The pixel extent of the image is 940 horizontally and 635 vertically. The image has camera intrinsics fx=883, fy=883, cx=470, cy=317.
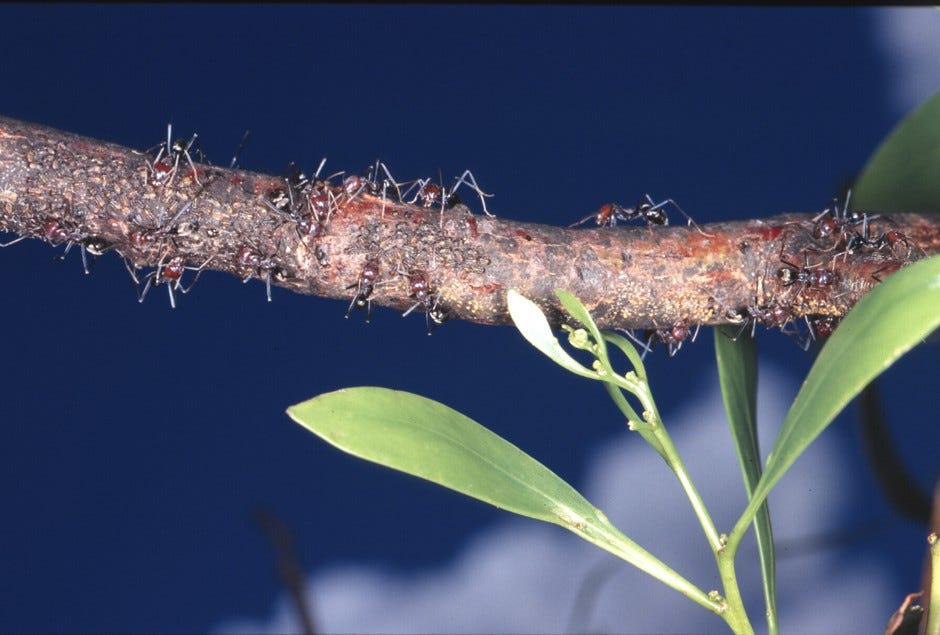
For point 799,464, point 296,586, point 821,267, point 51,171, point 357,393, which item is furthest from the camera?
point 799,464

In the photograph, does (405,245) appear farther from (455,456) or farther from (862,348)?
(862,348)

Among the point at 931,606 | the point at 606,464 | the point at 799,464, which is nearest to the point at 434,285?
the point at 931,606

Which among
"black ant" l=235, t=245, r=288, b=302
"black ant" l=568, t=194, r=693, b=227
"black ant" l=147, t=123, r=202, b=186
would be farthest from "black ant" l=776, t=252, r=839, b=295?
"black ant" l=147, t=123, r=202, b=186

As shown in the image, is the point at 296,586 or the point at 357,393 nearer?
the point at 357,393

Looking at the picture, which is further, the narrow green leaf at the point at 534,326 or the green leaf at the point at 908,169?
the green leaf at the point at 908,169

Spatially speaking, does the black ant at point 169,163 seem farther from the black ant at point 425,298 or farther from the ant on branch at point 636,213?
the ant on branch at point 636,213

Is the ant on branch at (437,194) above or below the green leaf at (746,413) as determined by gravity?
above

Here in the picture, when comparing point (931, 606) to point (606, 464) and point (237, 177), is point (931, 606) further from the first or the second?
point (606, 464)

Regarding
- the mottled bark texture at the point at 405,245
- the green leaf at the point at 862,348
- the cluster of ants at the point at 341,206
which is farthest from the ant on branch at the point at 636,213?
the green leaf at the point at 862,348
